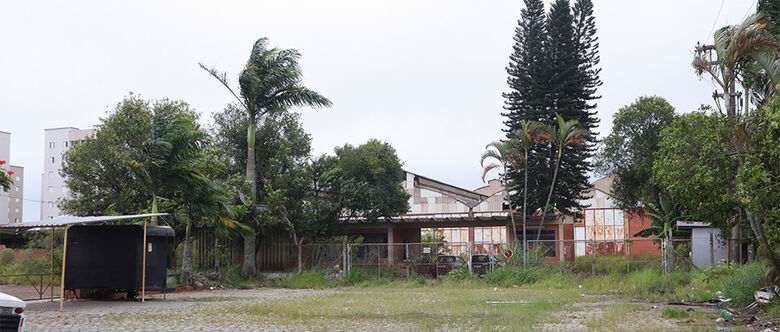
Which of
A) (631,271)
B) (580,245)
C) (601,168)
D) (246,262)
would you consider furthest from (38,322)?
(580,245)

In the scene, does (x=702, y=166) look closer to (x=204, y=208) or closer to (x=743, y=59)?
(x=743, y=59)

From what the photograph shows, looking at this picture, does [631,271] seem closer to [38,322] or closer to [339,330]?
[339,330]

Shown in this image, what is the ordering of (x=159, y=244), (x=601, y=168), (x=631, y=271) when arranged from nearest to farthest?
1. (x=159, y=244)
2. (x=631, y=271)
3. (x=601, y=168)

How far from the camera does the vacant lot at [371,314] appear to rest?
43.0 ft

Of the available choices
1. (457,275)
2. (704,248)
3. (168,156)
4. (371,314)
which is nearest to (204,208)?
(168,156)

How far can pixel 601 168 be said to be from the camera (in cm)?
4053

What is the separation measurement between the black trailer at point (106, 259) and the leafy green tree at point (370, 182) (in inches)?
577

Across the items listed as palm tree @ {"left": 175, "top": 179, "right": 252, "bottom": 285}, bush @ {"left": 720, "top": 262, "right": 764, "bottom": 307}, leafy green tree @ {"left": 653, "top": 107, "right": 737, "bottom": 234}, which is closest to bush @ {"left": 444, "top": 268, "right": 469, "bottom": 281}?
palm tree @ {"left": 175, "top": 179, "right": 252, "bottom": 285}

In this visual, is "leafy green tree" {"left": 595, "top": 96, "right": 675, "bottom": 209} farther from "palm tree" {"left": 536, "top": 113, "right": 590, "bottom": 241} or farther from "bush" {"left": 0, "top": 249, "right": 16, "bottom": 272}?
"bush" {"left": 0, "top": 249, "right": 16, "bottom": 272}

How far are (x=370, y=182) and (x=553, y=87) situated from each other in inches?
449

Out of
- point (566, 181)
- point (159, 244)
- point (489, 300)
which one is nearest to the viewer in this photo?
point (489, 300)

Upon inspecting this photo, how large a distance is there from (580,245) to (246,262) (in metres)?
31.0

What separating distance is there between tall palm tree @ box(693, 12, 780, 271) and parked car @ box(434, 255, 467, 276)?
Result: 16462 millimetres

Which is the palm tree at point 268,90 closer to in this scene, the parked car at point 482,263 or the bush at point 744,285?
the parked car at point 482,263
